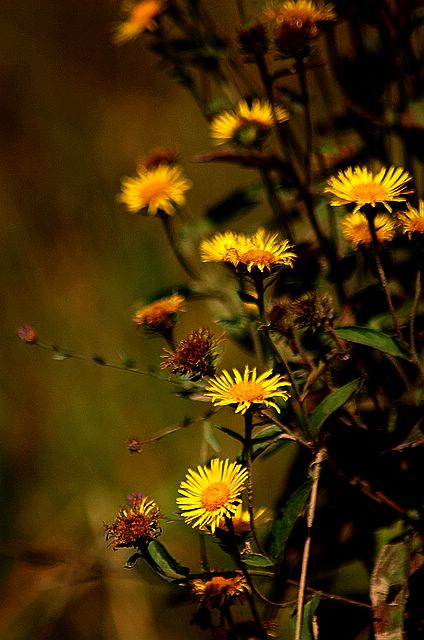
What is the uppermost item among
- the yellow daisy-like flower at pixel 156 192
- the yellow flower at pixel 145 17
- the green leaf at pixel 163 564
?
the yellow flower at pixel 145 17

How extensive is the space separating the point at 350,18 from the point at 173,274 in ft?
2.02

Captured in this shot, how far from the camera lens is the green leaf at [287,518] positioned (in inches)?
22.1

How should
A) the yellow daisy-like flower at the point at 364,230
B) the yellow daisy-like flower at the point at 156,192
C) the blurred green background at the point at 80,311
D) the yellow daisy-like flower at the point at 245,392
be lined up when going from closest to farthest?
1. the yellow daisy-like flower at the point at 245,392
2. the yellow daisy-like flower at the point at 364,230
3. the yellow daisy-like flower at the point at 156,192
4. the blurred green background at the point at 80,311

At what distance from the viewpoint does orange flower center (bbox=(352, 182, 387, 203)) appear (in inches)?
20.4

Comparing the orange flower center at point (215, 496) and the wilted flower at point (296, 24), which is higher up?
the wilted flower at point (296, 24)

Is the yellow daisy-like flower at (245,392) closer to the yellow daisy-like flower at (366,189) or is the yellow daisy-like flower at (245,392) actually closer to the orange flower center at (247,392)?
the orange flower center at (247,392)

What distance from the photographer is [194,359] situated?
54 centimetres

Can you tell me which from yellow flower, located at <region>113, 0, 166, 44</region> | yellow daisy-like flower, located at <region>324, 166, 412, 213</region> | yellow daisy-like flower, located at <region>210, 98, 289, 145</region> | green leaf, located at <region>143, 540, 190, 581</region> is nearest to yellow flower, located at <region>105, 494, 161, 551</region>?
green leaf, located at <region>143, 540, 190, 581</region>

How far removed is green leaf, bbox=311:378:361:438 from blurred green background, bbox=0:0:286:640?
37 cm

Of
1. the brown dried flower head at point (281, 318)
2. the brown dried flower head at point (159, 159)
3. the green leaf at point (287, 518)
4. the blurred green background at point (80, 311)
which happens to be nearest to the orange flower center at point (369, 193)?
the brown dried flower head at point (281, 318)

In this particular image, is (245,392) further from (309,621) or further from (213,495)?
(309,621)

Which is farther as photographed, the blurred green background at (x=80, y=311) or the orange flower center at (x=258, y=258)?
the blurred green background at (x=80, y=311)

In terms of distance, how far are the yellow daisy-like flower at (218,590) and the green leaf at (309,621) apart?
5cm

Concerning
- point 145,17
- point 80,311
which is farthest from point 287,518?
point 80,311
